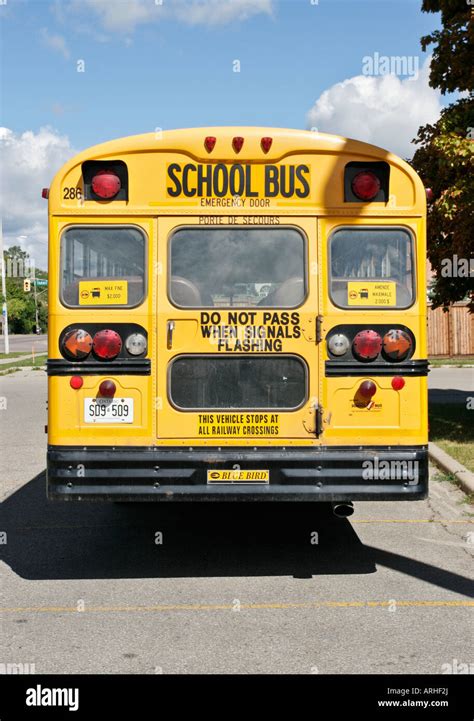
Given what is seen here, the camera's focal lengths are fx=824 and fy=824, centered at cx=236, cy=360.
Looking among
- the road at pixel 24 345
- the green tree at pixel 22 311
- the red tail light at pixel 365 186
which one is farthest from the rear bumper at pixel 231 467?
the green tree at pixel 22 311

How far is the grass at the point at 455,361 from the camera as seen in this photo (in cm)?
2797

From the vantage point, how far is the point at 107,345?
5.76 metres

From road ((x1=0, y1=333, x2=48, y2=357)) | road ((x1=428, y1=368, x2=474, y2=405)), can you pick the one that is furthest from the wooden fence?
road ((x1=0, y1=333, x2=48, y2=357))

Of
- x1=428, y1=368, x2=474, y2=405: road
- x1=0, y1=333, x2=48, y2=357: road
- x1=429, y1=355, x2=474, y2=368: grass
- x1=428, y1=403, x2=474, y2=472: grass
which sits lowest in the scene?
x1=428, y1=403, x2=474, y2=472: grass

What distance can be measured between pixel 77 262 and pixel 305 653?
3.05 meters

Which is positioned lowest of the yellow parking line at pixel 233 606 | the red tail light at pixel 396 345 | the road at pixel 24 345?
the yellow parking line at pixel 233 606

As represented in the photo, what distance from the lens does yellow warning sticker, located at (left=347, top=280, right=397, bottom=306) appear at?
581 centimetres

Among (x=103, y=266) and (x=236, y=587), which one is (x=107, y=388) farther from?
(x=236, y=587)

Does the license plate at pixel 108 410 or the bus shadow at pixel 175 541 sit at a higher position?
the license plate at pixel 108 410

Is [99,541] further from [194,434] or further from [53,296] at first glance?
[53,296]

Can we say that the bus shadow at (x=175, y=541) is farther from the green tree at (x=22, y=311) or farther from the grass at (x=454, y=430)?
the green tree at (x=22, y=311)

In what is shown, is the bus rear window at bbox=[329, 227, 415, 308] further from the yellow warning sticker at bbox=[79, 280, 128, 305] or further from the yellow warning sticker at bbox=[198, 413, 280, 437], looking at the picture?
the yellow warning sticker at bbox=[79, 280, 128, 305]

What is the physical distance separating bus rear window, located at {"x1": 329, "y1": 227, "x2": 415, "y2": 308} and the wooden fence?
2590 centimetres
